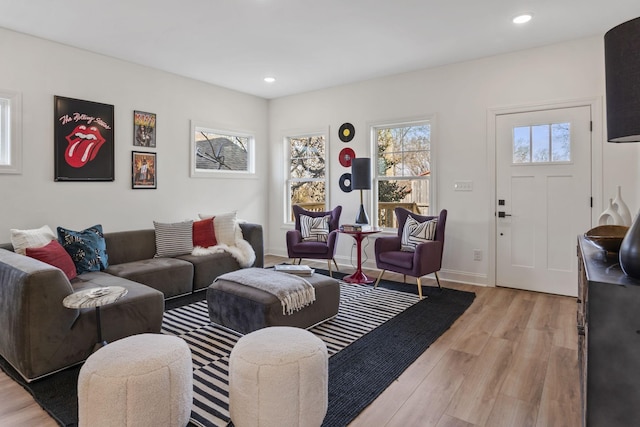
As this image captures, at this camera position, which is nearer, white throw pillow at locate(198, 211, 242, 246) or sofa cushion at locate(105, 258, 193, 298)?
sofa cushion at locate(105, 258, 193, 298)

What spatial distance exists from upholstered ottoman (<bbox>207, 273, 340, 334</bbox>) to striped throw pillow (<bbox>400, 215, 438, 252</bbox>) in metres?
1.42

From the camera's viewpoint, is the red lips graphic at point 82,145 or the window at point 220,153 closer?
the red lips graphic at point 82,145

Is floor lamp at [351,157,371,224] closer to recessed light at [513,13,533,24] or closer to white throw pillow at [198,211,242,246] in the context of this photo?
white throw pillow at [198,211,242,246]

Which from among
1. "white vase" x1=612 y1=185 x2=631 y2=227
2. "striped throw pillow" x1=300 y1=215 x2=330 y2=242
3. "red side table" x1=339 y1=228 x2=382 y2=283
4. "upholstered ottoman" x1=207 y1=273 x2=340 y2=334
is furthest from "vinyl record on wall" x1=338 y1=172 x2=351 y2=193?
"white vase" x1=612 y1=185 x2=631 y2=227

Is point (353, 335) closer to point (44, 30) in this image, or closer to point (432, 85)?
point (432, 85)

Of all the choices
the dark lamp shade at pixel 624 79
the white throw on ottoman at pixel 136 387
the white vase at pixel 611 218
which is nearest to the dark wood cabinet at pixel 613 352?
the dark lamp shade at pixel 624 79

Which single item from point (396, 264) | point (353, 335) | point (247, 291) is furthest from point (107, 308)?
point (396, 264)

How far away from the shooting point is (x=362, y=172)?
4785 mm

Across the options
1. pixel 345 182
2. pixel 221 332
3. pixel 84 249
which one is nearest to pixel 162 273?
pixel 84 249

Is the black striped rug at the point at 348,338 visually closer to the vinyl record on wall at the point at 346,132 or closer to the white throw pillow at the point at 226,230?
the white throw pillow at the point at 226,230

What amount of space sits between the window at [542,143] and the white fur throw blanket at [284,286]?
293cm

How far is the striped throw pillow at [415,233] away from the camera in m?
4.20

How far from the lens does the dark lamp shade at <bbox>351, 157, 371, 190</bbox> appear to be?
15.7ft

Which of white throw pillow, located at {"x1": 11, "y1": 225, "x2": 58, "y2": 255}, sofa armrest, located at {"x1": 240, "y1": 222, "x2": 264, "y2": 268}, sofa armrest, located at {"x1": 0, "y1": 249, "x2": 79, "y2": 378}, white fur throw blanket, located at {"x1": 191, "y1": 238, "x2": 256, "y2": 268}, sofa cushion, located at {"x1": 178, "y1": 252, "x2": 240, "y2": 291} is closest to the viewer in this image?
sofa armrest, located at {"x1": 0, "y1": 249, "x2": 79, "y2": 378}
